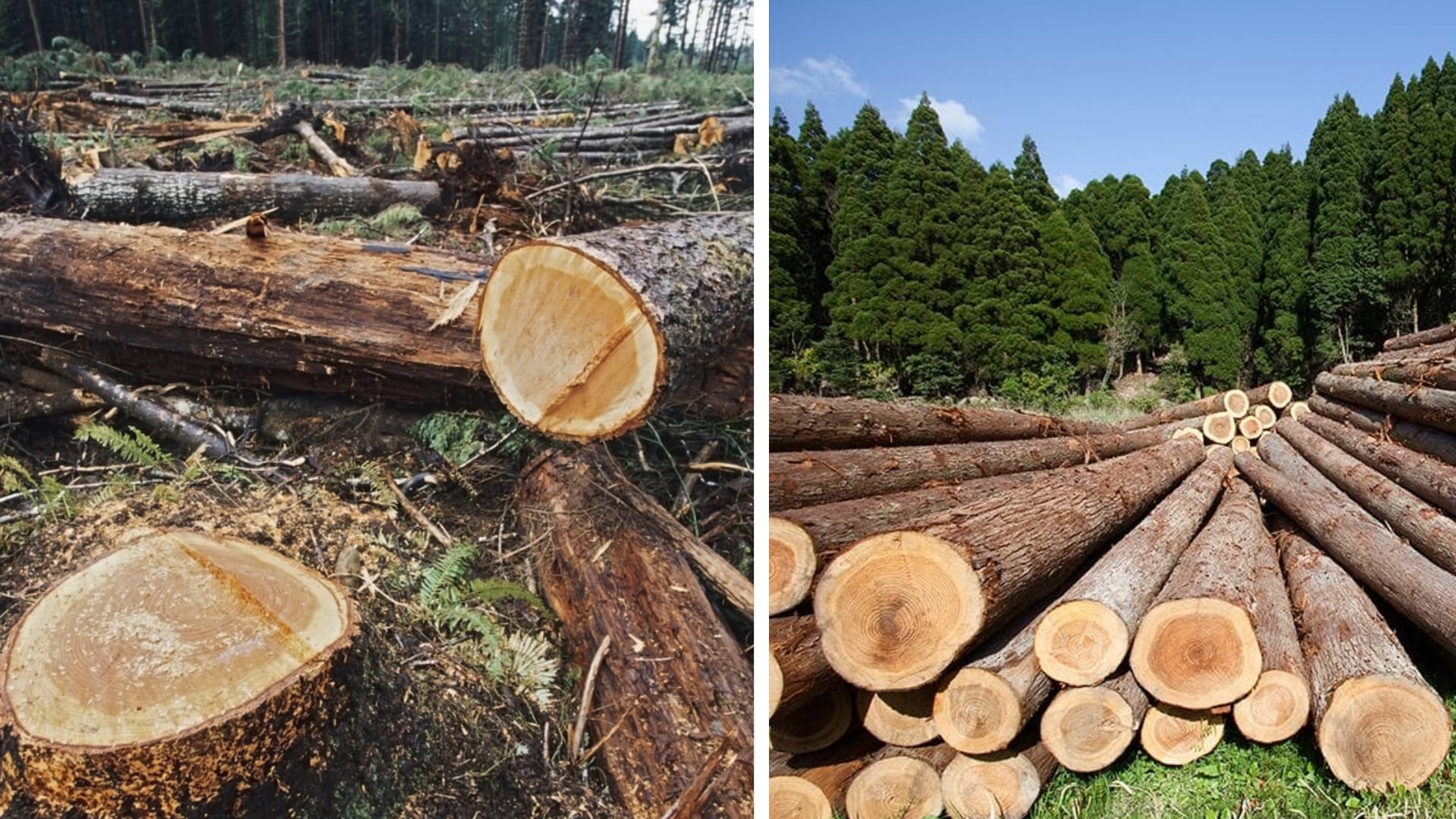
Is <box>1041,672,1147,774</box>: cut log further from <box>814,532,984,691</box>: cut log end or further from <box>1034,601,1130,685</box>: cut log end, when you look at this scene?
<box>814,532,984,691</box>: cut log end

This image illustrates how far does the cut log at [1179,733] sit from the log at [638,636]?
1006mm

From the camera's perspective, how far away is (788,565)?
2492 mm

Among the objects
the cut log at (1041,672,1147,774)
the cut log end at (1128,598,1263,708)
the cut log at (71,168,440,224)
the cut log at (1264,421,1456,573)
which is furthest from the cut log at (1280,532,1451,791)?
the cut log at (71,168,440,224)

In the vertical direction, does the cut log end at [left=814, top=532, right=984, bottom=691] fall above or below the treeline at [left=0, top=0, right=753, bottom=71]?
below

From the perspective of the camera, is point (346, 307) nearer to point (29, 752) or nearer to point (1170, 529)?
point (29, 752)

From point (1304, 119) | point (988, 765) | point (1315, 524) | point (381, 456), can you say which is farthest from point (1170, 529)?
point (381, 456)

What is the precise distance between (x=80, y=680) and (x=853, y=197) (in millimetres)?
2402

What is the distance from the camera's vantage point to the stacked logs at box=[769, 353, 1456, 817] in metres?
2.31

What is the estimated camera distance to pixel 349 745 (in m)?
2.15

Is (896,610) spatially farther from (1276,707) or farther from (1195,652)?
(1276,707)

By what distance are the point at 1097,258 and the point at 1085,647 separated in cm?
178

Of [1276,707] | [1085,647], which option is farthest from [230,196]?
[1276,707]

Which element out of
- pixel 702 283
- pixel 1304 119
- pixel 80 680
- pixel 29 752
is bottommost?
pixel 29 752

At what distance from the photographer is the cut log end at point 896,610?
229cm
